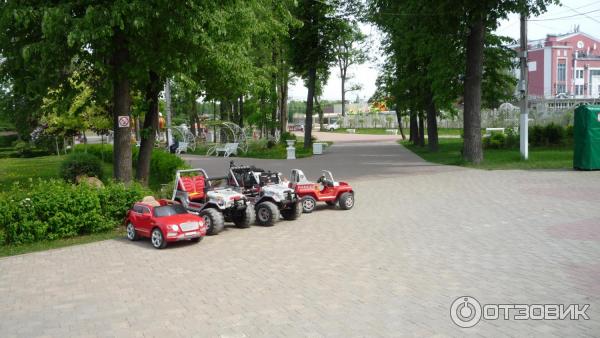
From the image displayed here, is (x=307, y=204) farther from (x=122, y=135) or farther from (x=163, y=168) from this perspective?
(x=163, y=168)

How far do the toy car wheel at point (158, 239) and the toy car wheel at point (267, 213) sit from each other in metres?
2.57

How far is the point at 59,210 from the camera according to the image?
10.3 metres

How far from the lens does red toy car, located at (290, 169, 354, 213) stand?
13078mm

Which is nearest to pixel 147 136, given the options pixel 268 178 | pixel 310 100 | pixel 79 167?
pixel 79 167

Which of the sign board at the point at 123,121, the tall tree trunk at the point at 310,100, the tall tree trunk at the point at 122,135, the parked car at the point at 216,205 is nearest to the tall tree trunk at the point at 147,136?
the tall tree trunk at the point at 122,135

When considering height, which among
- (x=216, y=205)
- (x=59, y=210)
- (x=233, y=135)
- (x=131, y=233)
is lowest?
(x=131, y=233)

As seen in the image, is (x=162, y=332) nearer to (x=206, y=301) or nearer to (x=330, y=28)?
(x=206, y=301)

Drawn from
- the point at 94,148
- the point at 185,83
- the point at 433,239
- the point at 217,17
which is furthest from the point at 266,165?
the point at 433,239

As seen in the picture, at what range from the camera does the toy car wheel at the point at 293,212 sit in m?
12.1

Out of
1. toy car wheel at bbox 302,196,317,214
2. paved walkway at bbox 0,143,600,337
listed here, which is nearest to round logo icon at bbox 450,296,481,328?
paved walkway at bbox 0,143,600,337

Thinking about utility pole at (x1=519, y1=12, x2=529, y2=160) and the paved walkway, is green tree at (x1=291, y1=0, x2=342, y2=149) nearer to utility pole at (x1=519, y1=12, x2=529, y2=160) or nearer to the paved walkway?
utility pole at (x1=519, y1=12, x2=529, y2=160)

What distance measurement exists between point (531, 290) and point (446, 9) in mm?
17975

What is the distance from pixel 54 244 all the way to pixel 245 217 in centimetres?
386

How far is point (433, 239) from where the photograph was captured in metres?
9.77
